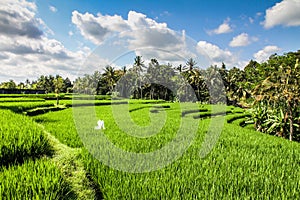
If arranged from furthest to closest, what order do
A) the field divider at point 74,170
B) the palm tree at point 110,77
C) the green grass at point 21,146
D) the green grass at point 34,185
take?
the palm tree at point 110,77 < the green grass at point 21,146 < the field divider at point 74,170 < the green grass at point 34,185

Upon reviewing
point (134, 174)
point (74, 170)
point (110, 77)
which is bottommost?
point (74, 170)

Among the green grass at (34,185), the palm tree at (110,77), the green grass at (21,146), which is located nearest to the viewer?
the green grass at (34,185)

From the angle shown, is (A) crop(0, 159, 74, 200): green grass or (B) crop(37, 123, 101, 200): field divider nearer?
(A) crop(0, 159, 74, 200): green grass

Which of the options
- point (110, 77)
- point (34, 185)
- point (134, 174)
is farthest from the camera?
point (110, 77)

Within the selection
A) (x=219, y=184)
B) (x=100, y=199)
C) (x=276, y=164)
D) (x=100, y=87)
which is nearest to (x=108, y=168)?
(x=100, y=199)

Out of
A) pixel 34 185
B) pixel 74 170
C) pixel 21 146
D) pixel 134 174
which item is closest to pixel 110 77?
pixel 21 146

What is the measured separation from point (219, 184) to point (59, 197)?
171cm

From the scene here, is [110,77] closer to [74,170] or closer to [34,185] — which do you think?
[74,170]

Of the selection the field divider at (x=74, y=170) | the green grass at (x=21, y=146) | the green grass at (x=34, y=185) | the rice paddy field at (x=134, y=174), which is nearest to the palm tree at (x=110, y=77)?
the green grass at (x=21, y=146)

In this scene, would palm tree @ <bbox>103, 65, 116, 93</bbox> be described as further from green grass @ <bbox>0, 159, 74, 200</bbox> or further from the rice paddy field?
green grass @ <bbox>0, 159, 74, 200</bbox>

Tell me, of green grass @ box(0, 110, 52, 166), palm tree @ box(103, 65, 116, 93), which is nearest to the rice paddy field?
green grass @ box(0, 110, 52, 166)

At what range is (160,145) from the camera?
15.7 ft

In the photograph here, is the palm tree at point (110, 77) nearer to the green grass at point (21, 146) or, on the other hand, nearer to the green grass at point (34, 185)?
the green grass at point (21, 146)

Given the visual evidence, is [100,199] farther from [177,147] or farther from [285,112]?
[285,112]
